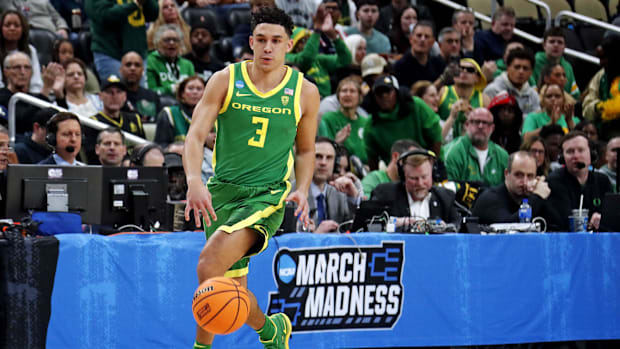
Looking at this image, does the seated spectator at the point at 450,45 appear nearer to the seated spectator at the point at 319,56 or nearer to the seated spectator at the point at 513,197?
the seated spectator at the point at 319,56

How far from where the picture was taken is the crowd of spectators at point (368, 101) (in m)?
8.55

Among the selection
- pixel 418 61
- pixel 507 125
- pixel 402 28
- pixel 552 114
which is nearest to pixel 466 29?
pixel 402 28

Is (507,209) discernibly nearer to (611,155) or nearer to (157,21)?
(611,155)

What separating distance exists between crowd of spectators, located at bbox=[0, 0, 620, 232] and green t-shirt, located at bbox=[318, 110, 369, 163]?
0.02m

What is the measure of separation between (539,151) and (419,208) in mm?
2632

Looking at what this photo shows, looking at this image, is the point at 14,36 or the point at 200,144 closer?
the point at 200,144

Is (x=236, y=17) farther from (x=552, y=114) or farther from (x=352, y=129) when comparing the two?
(x=552, y=114)

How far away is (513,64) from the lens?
41.8ft

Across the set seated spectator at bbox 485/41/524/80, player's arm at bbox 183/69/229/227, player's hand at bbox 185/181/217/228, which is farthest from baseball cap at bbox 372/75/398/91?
player's hand at bbox 185/181/217/228

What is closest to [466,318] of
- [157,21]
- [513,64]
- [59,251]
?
[59,251]

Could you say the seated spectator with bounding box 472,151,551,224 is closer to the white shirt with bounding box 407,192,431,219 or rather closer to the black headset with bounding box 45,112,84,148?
the white shirt with bounding box 407,192,431,219

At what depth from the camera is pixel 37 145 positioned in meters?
9.56

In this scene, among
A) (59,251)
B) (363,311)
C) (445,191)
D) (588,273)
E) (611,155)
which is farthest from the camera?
(611,155)

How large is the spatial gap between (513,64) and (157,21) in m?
4.76
